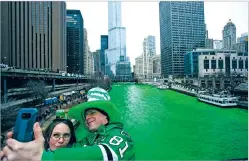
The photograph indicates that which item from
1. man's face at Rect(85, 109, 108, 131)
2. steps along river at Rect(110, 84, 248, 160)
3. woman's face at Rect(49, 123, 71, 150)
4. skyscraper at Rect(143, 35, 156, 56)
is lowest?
steps along river at Rect(110, 84, 248, 160)

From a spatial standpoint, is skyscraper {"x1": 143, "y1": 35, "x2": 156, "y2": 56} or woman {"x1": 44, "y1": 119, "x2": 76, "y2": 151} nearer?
woman {"x1": 44, "y1": 119, "x2": 76, "y2": 151}

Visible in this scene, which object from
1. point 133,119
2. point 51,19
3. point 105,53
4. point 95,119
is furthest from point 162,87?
point 105,53

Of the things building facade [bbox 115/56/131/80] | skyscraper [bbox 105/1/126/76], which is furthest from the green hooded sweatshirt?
skyscraper [bbox 105/1/126/76]

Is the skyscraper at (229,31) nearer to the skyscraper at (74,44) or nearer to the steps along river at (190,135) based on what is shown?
the steps along river at (190,135)

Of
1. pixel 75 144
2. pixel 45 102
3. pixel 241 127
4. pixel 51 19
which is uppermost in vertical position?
pixel 51 19

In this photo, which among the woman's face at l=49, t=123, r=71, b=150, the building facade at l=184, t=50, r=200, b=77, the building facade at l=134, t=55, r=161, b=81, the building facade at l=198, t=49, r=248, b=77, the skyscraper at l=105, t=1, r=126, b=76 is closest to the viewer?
the woman's face at l=49, t=123, r=71, b=150

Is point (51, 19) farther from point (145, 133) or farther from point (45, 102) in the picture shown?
point (145, 133)

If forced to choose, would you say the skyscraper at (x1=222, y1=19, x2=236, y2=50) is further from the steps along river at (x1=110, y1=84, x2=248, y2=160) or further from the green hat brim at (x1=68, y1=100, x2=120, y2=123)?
the green hat brim at (x1=68, y1=100, x2=120, y2=123)

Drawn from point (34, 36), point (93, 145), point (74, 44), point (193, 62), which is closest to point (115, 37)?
point (74, 44)

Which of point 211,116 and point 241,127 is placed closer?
point 241,127
